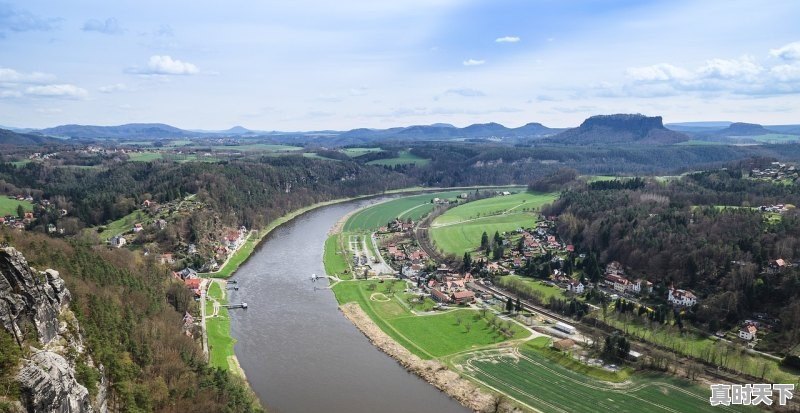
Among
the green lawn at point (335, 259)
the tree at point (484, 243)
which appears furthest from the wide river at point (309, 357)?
the tree at point (484, 243)

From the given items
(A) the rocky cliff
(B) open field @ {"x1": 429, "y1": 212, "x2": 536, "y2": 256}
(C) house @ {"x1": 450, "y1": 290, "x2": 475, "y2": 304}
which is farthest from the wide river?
(B) open field @ {"x1": 429, "y1": 212, "x2": 536, "y2": 256}

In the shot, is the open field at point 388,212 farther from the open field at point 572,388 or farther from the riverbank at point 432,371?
the open field at point 572,388

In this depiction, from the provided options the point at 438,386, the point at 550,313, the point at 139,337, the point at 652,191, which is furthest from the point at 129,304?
the point at 652,191

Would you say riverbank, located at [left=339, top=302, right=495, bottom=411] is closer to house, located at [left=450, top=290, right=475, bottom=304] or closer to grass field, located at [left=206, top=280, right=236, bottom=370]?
house, located at [left=450, top=290, right=475, bottom=304]

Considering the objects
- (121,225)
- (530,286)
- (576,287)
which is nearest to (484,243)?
(530,286)

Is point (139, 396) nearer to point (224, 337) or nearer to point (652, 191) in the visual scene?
point (224, 337)

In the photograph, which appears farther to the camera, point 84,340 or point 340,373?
point 340,373

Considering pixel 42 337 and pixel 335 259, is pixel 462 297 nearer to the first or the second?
pixel 335 259

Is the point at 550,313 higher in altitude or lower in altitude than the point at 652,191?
lower
